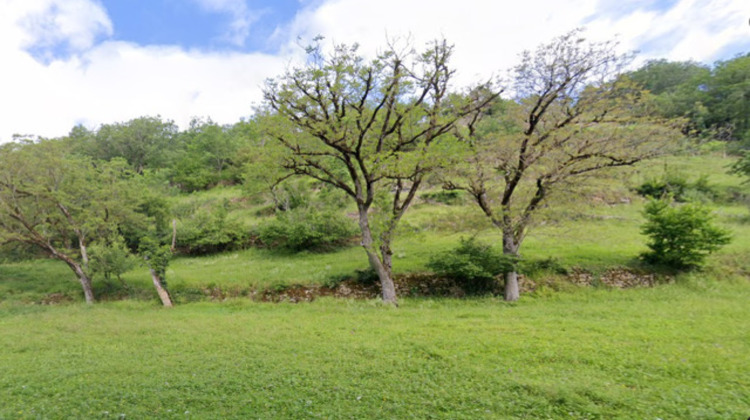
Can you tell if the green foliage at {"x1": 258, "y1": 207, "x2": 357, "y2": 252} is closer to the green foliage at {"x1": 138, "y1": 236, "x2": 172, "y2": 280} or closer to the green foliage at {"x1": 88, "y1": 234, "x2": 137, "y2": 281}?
the green foliage at {"x1": 138, "y1": 236, "x2": 172, "y2": 280}

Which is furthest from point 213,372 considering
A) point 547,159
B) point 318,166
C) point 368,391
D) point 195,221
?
point 195,221

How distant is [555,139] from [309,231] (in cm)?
1494

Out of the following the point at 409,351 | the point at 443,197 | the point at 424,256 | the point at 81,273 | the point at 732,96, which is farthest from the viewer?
the point at 732,96

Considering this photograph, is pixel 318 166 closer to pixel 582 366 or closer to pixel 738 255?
pixel 582 366

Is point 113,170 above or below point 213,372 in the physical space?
above

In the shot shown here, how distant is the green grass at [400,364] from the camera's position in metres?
5.23

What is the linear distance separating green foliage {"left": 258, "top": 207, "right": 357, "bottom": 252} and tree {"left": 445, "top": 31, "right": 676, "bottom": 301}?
9881 millimetres

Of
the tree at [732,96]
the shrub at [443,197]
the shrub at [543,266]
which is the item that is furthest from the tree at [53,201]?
the tree at [732,96]

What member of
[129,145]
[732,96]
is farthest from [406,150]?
[129,145]

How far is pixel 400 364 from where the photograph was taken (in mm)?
6848

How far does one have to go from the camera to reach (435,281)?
50.3ft

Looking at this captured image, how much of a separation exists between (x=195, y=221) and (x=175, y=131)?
50829 mm

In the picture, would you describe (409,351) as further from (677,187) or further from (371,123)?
(677,187)

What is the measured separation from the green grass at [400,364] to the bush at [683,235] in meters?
2.52
